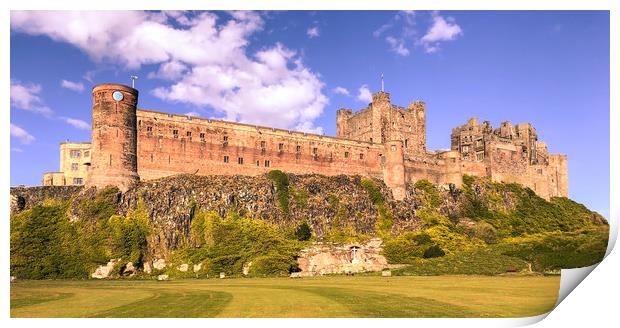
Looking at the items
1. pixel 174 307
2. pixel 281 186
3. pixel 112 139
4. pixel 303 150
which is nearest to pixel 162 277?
pixel 112 139

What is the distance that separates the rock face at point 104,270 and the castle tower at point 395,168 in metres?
34.8

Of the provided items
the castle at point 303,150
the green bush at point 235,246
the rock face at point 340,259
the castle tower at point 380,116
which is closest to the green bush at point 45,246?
the castle at point 303,150

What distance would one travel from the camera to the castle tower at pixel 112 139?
57938 millimetres

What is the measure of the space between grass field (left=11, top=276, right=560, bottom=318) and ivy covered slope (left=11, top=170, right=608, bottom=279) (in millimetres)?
12028

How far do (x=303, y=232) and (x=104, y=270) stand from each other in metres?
19.2

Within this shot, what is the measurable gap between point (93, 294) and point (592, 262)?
33530mm

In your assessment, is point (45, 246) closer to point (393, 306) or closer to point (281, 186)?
point (281, 186)

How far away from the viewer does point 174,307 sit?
93.9ft

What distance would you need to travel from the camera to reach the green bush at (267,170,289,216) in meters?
63.7

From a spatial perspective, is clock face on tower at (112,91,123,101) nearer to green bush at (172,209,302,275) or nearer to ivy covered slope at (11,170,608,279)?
ivy covered slope at (11,170,608,279)

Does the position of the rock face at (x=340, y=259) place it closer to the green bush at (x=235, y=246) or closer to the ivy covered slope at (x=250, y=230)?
the ivy covered slope at (x=250, y=230)
